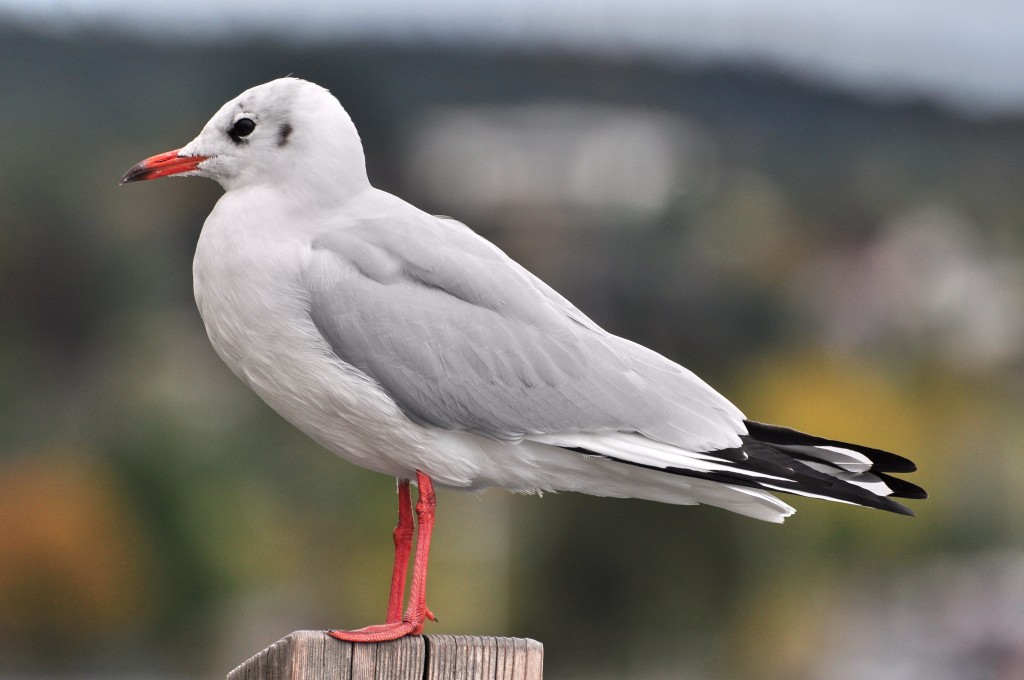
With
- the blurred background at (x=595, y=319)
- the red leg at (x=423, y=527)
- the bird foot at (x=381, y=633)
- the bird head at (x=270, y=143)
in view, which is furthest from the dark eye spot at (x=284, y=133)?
the blurred background at (x=595, y=319)

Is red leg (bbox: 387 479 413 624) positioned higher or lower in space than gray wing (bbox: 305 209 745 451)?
lower

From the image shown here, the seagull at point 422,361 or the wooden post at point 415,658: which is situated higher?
the seagull at point 422,361

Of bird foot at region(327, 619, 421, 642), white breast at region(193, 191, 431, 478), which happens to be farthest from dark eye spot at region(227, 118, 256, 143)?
bird foot at region(327, 619, 421, 642)

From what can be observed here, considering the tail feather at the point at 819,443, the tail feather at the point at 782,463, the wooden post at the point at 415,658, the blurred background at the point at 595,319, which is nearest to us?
the wooden post at the point at 415,658

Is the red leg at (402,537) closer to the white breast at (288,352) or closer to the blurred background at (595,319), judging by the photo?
the white breast at (288,352)

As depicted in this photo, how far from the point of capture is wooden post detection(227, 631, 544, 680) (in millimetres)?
2082

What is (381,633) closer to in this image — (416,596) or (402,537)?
(416,596)

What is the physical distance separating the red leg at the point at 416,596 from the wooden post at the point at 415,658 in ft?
0.07

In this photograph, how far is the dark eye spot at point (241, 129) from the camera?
2.57m

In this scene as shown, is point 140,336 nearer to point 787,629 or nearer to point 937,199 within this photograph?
point 787,629

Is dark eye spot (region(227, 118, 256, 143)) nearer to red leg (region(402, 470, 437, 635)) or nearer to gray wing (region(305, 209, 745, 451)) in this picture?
gray wing (region(305, 209, 745, 451))

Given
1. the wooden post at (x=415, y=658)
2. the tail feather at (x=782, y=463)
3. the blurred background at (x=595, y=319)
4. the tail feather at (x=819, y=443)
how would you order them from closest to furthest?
1. the wooden post at (x=415, y=658)
2. the tail feather at (x=782, y=463)
3. the tail feather at (x=819, y=443)
4. the blurred background at (x=595, y=319)

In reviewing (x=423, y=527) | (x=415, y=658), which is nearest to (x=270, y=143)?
(x=423, y=527)

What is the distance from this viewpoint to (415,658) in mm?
2127
